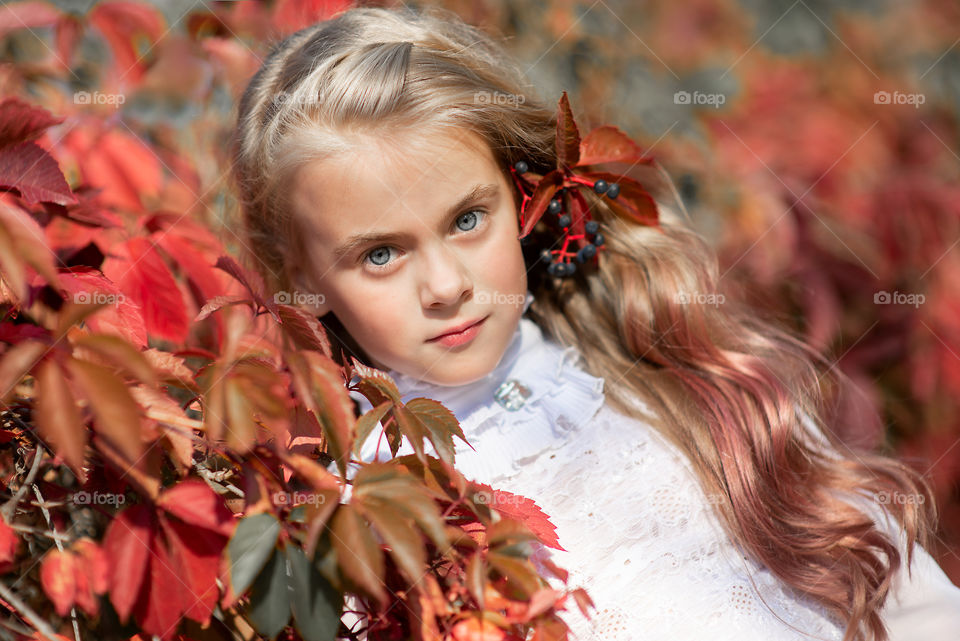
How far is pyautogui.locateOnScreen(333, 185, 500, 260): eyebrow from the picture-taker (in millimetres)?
1134

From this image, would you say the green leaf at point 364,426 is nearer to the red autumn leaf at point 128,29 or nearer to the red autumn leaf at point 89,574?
the red autumn leaf at point 89,574

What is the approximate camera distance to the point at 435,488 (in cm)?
87

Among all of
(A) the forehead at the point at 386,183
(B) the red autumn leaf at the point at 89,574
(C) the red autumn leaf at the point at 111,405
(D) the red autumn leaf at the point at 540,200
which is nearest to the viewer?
(C) the red autumn leaf at the point at 111,405

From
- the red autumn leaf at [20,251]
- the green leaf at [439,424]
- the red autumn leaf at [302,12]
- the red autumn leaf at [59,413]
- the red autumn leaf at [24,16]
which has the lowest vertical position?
the green leaf at [439,424]

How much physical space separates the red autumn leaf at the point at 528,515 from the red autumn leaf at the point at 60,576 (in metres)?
0.44

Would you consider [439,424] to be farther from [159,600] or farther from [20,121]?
[20,121]

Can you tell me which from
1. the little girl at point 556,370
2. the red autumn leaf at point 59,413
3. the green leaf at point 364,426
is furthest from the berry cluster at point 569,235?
the red autumn leaf at point 59,413

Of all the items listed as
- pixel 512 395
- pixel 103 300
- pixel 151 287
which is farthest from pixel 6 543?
pixel 512 395

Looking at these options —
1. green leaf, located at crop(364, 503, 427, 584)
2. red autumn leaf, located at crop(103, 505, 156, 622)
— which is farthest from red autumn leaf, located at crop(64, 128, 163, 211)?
green leaf, located at crop(364, 503, 427, 584)

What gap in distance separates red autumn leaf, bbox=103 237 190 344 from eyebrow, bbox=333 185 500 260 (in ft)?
0.82

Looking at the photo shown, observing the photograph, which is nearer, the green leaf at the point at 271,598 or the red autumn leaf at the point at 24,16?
the green leaf at the point at 271,598

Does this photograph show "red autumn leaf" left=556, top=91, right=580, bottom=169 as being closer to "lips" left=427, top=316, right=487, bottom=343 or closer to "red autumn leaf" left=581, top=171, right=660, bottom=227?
"red autumn leaf" left=581, top=171, right=660, bottom=227

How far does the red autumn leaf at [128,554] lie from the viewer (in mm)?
721

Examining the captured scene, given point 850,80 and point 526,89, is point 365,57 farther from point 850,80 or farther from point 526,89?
point 850,80
